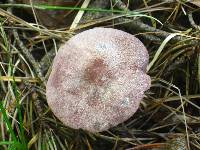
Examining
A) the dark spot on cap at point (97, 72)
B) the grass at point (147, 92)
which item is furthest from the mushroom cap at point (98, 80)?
the grass at point (147, 92)

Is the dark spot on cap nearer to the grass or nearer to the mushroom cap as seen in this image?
the mushroom cap

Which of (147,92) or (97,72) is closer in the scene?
(97,72)

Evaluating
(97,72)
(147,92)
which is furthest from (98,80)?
(147,92)

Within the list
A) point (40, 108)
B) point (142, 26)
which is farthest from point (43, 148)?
point (142, 26)

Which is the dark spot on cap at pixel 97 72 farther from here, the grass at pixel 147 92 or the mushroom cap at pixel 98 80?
the grass at pixel 147 92

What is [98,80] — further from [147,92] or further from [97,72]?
[147,92]

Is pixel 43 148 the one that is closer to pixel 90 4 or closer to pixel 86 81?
pixel 86 81

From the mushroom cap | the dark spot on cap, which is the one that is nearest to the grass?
the mushroom cap
